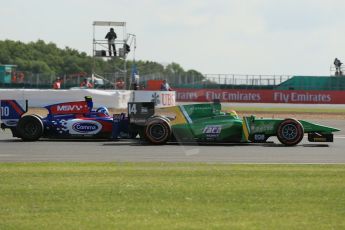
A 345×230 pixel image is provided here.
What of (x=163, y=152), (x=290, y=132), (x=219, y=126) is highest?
(x=219, y=126)

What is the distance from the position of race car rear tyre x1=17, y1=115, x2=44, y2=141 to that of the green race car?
8.02 feet

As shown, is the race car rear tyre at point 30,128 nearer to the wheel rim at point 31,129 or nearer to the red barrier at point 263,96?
the wheel rim at point 31,129

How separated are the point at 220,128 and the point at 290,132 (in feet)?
4.96

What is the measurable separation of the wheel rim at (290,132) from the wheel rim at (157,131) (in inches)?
103

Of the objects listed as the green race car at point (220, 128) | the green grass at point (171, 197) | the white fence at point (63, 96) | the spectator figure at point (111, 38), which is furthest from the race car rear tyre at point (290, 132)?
the spectator figure at point (111, 38)

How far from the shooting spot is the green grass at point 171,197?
7.16 metres

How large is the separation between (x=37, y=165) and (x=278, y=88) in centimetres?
4651

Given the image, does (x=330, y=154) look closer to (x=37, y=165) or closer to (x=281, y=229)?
(x=37, y=165)

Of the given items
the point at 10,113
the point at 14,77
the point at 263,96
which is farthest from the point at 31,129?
the point at 14,77

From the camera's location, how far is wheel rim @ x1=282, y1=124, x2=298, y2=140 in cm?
1634

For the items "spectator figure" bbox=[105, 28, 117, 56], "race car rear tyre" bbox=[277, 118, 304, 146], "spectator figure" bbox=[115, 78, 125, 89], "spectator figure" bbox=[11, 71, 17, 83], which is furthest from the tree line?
"race car rear tyre" bbox=[277, 118, 304, 146]

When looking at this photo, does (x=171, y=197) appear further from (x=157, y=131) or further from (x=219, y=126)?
(x=157, y=131)

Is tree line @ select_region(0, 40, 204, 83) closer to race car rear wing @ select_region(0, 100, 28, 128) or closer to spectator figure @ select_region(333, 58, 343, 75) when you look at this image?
spectator figure @ select_region(333, 58, 343, 75)

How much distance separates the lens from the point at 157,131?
16.7 m
